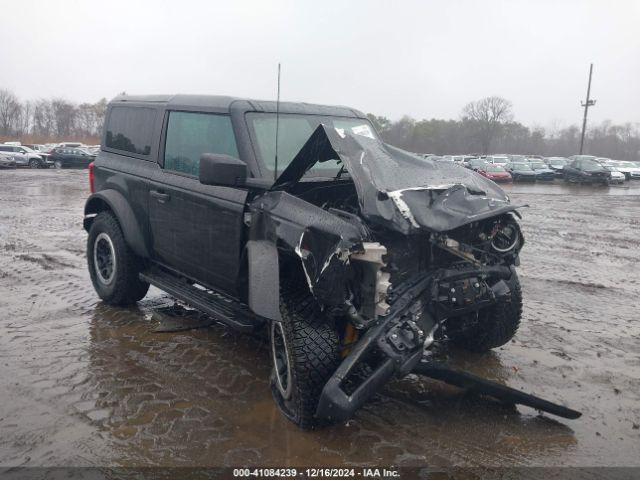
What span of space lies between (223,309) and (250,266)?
0.78 metres

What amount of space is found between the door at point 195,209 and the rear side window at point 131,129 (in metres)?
0.32

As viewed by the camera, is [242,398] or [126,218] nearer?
[242,398]

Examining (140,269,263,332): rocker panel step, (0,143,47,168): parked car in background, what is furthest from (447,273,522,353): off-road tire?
(0,143,47,168): parked car in background

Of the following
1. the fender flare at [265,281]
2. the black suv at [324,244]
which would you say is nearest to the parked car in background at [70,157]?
the black suv at [324,244]

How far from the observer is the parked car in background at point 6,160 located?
33844mm

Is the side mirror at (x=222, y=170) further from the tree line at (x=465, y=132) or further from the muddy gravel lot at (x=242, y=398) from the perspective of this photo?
the tree line at (x=465, y=132)

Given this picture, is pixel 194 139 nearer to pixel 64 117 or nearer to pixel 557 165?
pixel 557 165

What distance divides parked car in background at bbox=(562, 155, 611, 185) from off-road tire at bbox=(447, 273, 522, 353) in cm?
2938

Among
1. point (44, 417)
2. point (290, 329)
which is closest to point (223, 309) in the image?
point (290, 329)

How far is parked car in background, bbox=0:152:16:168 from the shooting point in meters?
33.8

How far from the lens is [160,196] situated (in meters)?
4.90

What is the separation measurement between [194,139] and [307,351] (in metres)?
2.29

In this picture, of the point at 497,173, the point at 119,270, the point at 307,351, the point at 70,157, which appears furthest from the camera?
the point at 70,157

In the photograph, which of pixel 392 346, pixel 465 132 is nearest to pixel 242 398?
pixel 392 346
